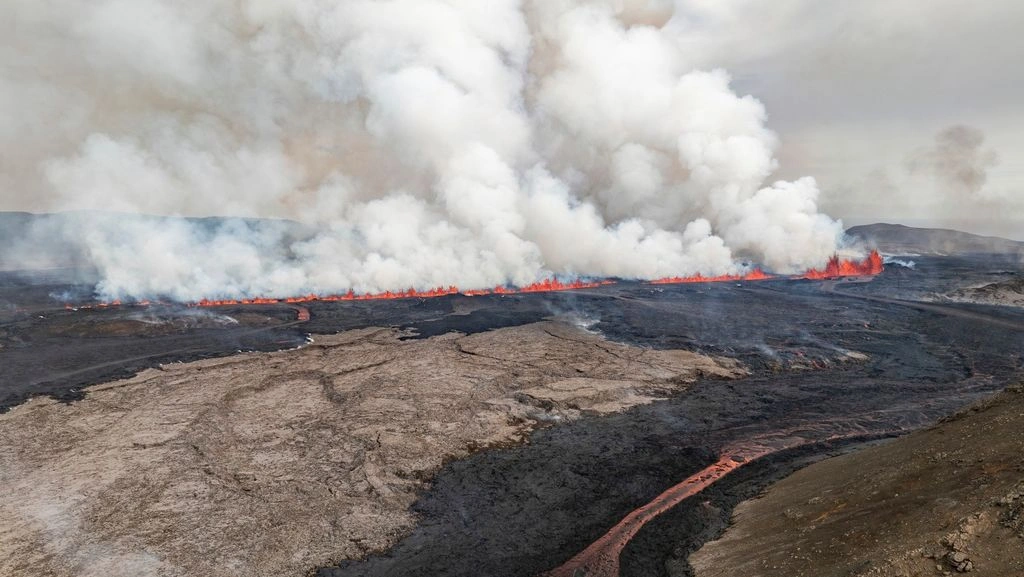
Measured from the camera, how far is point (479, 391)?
20469mm

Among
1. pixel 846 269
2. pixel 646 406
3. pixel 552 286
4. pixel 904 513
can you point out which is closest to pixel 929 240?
pixel 846 269

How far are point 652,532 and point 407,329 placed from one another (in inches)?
857

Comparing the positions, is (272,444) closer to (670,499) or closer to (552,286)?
(670,499)

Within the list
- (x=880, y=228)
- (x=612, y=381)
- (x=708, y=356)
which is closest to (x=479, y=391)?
(x=612, y=381)

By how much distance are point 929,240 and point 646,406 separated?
168 m

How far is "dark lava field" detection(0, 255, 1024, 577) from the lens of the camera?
1202cm

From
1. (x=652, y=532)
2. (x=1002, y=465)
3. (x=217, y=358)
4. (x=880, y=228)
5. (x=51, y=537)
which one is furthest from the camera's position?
(x=880, y=228)

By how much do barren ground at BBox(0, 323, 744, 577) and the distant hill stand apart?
124987 mm

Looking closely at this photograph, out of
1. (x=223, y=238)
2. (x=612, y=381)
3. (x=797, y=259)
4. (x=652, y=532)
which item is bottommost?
(x=652, y=532)

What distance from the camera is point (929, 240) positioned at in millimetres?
148625

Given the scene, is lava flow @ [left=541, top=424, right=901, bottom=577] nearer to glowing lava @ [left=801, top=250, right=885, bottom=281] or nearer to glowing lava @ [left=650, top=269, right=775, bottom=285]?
glowing lava @ [left=650, top=269, right=775, bottom=285]

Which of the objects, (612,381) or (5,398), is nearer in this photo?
(5,398)

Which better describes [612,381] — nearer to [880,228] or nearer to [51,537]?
[51,537]

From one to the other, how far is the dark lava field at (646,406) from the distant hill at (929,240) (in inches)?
3906
